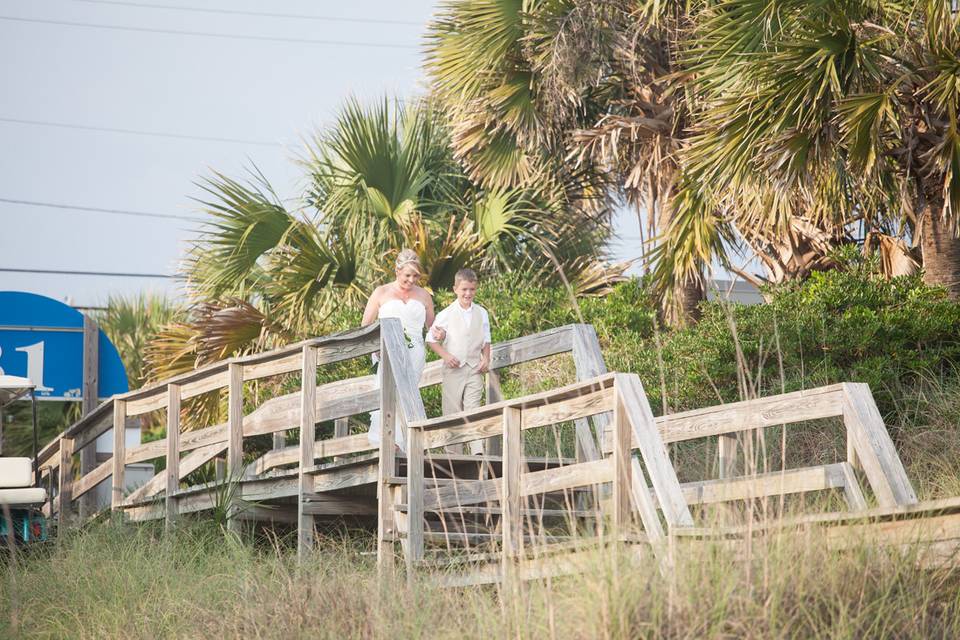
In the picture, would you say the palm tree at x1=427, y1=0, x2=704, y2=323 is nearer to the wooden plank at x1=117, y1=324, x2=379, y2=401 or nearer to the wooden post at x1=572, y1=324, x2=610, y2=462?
the wooden post at x1=572, y1=324, x2=610, y2=462

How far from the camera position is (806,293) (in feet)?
37.0

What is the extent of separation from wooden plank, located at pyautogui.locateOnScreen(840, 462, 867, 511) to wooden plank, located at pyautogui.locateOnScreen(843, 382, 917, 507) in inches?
2.8

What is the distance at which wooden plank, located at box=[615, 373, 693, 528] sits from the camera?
17.3 ft

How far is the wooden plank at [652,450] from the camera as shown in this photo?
5277 mm

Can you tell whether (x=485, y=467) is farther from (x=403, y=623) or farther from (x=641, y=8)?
(x=641, y=8)

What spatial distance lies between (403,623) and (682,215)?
6.99 meters

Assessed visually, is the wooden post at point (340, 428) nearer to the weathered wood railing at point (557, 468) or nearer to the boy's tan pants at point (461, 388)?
the boy's tan pants at point (461, 388)

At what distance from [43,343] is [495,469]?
4.99 meters

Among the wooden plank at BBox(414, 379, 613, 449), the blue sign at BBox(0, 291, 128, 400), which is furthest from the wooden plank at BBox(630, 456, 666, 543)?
the blue sign at BBox(0, 291, 128, 400)

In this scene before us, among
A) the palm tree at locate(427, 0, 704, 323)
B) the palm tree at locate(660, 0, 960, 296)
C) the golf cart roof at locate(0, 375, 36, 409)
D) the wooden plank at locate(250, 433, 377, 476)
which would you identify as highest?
the palm tree at locate(427, 0, 704, 323)

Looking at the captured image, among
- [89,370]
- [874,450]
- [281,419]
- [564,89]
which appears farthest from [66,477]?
[874,450]

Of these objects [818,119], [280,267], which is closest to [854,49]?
[818,119]

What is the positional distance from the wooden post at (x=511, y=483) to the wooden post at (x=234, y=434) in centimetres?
361

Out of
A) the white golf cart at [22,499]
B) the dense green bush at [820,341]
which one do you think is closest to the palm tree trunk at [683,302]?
the dense green bush at [820,341]
